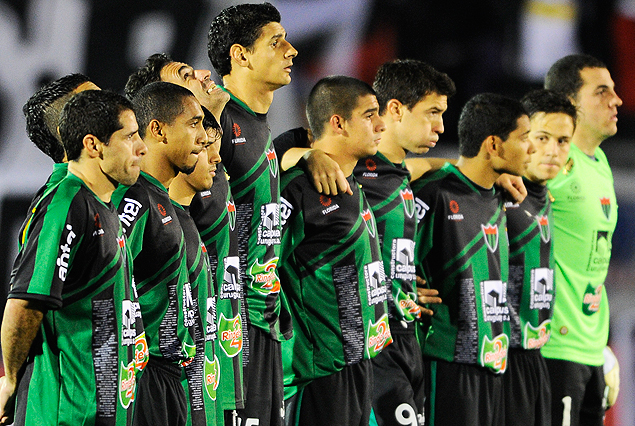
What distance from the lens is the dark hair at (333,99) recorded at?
13.0 feet

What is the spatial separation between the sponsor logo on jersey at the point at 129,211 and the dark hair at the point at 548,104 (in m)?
2.55

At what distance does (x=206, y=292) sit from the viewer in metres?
3.17

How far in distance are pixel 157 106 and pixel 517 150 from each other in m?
2.01

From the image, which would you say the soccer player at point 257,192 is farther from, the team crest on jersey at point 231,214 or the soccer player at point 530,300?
the soccer player at point 530,300

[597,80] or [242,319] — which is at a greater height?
[597,80]

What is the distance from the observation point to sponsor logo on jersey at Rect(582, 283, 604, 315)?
15.8ft

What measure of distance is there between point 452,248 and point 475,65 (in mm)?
3286

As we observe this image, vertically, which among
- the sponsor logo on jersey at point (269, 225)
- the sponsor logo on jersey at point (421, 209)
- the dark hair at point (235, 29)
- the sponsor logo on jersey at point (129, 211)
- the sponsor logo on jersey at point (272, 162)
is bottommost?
the sponsor logo on jersey at point (129, 211)

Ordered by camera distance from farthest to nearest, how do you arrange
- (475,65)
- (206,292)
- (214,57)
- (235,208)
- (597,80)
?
(475,65) < (597,80) < (214,57) < (235,208) < (206,292)

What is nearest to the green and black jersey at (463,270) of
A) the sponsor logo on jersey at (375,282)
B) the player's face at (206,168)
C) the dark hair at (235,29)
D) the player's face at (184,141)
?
the sponsor logo on jersey at (375,282)

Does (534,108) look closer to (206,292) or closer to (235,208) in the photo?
(235,208)

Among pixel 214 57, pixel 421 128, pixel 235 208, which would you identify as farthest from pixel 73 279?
pixel 421 128

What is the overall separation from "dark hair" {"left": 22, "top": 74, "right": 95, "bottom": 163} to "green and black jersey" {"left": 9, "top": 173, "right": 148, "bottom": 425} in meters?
0.42

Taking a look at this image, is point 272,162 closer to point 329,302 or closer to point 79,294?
point 329,302
